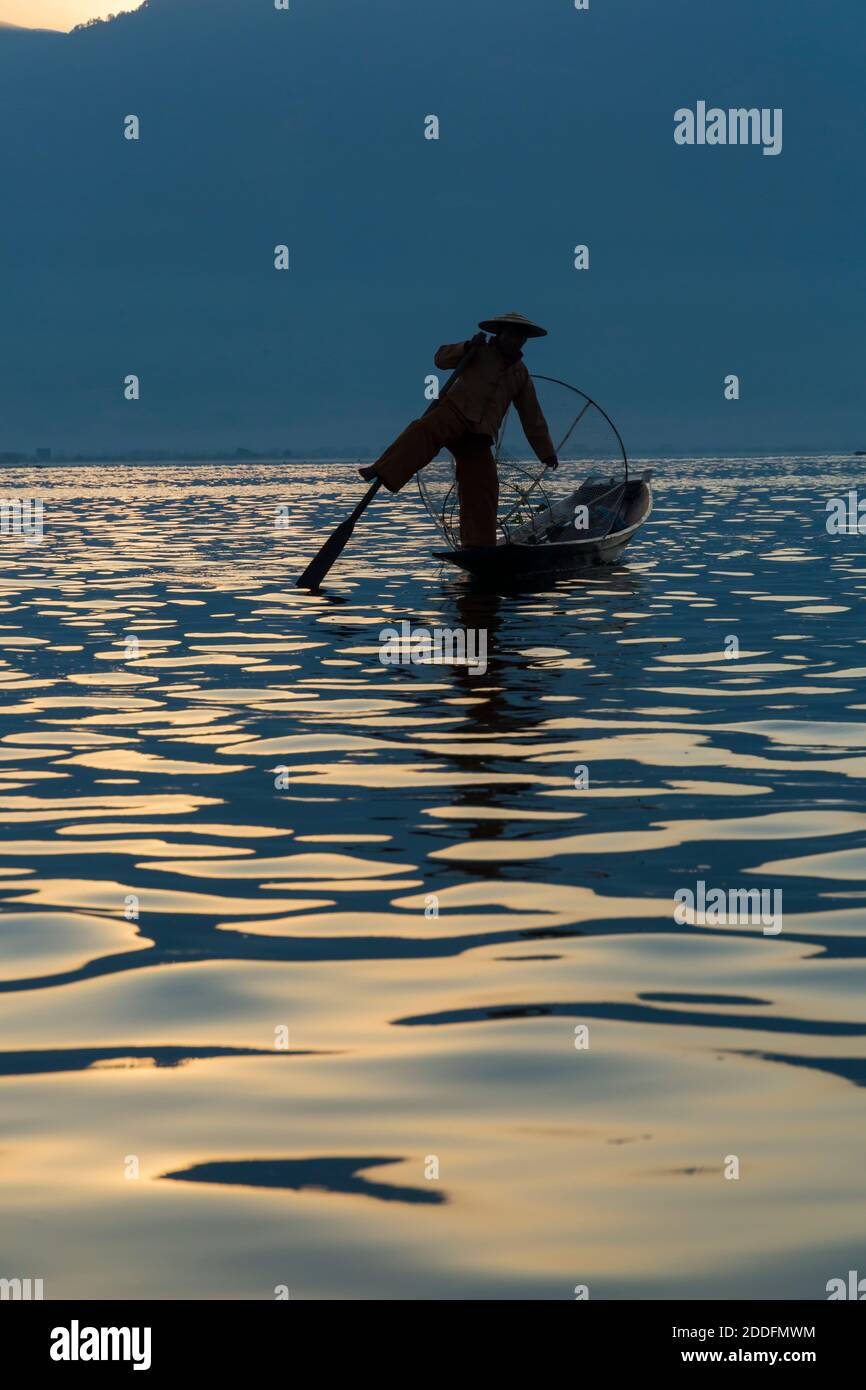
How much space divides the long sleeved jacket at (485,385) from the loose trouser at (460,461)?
15cm

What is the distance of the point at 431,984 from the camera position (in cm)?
571

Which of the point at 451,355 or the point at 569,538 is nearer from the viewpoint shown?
the point at 451,355

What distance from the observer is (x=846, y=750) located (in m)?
9.81

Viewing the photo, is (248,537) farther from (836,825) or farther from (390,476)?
(836,825)

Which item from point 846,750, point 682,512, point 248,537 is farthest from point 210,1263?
point 682,512

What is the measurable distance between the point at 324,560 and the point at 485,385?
2851 mm

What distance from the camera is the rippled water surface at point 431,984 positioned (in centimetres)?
397

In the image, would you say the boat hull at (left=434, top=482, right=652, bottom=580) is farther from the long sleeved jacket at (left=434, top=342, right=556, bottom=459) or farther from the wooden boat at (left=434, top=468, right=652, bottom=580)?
the long sleeved jacket at (left=434, top=342, right=556, bottom=459)

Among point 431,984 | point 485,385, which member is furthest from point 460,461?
point 431,984

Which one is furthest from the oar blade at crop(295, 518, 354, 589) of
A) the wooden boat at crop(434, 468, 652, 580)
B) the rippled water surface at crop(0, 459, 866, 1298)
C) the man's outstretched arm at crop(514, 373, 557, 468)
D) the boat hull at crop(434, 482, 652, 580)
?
the rippled water surface at crop(0, 459, 866, 1298)

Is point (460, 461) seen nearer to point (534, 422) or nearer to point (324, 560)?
point (534, 422)

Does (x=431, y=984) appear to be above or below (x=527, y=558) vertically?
below

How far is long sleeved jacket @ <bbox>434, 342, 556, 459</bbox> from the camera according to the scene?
67.4 feet
